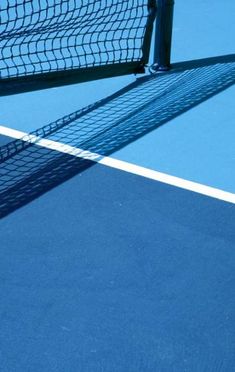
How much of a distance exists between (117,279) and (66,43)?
326 centimetres

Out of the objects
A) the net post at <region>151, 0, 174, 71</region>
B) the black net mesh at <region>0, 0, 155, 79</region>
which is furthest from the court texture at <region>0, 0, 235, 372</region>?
the black net mesh at <region>0, 0, 155, 79</region>

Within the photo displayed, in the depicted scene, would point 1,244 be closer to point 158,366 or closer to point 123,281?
point 123,281

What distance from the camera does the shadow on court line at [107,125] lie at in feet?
12.8

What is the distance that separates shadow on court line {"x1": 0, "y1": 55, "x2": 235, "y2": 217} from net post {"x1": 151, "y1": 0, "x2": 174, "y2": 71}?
112 mm

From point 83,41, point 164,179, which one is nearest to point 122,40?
point 83,41

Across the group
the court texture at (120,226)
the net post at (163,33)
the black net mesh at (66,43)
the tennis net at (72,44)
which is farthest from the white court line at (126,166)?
the net post at (163,33)

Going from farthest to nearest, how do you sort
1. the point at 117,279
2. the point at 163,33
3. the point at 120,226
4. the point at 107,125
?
the point at 163,33 < the point at 107,125 < the point at 120,226 < the point at 117,279

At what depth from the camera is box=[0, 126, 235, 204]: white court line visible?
3.75 metres

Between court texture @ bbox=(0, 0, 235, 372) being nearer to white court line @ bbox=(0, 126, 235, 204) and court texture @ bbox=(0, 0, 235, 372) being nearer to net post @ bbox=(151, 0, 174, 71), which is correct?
white court line @ bbox=(0, 126, 235, 204)

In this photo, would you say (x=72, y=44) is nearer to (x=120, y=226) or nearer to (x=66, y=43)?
(x=66, y=43)

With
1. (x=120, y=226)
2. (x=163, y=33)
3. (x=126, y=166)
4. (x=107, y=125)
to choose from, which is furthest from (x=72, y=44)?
(x=120, y=226)

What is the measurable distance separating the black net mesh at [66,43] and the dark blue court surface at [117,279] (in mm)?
1712

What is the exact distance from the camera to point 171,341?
2.70 meters

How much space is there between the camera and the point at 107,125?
464 cm
